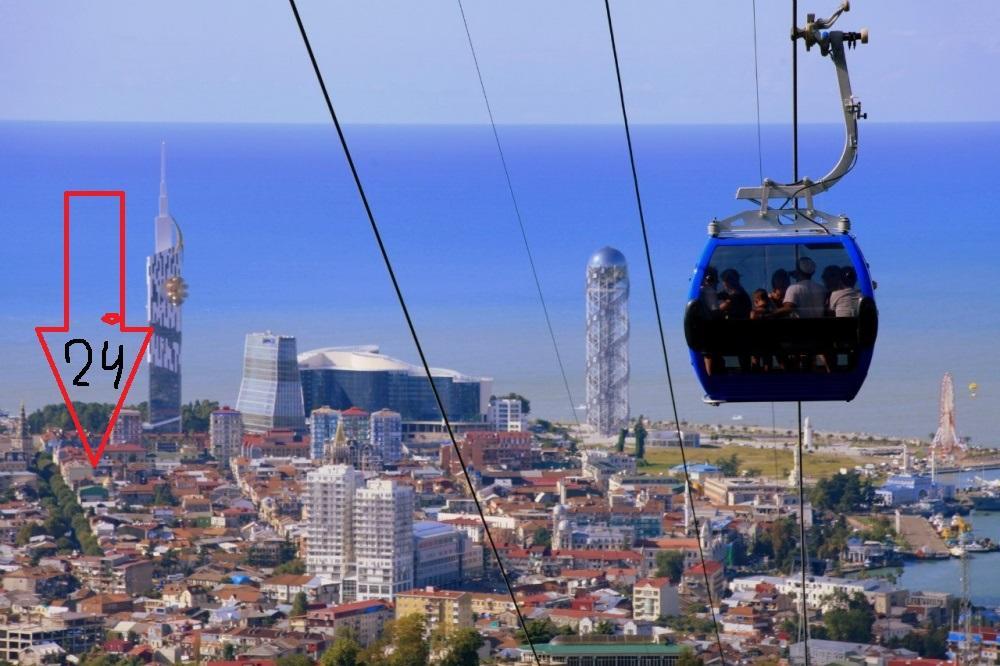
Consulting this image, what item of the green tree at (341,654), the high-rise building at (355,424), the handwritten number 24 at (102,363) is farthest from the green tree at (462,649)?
the handwritten number 24 at (102,363)

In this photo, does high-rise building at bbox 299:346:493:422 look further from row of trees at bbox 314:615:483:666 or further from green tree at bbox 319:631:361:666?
green tree at bbox 319:631:361:666

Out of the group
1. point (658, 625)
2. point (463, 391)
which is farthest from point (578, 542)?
point (463, 391)

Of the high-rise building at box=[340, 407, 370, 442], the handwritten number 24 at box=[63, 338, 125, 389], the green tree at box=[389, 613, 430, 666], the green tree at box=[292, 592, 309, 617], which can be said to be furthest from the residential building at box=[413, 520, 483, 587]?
the handwritten number 24 at box=[63, 338, 125, 389]

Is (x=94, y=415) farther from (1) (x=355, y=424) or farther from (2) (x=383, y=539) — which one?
(2) (x=383, y=539)

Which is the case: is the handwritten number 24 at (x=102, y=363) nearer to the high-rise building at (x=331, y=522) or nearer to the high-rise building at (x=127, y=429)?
the high-rise building at (x=127, y=429)

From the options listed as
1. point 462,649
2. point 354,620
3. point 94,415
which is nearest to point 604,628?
point 462,649

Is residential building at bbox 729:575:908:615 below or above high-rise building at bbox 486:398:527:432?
below
